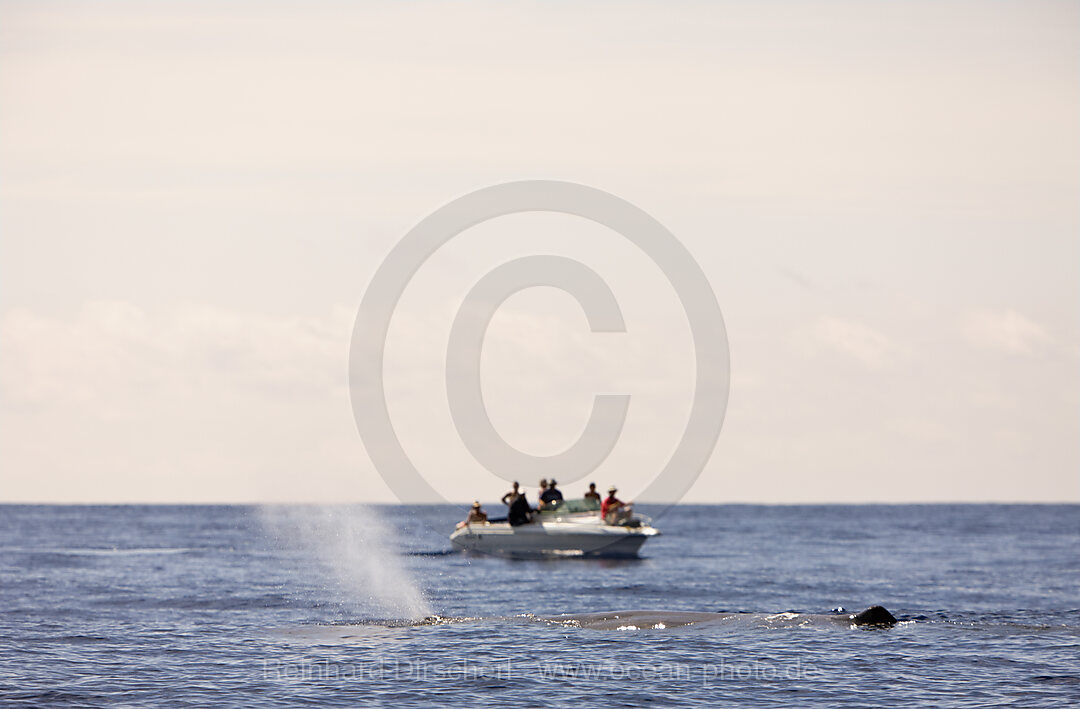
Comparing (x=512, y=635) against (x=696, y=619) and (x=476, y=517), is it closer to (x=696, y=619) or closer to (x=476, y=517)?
(x=696, y=619)

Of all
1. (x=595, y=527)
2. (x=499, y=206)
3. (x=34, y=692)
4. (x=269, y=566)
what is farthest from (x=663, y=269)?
(x=34, y=692)

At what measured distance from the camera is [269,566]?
156 ft

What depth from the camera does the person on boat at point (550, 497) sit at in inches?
1934

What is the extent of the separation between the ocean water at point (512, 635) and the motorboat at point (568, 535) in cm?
89

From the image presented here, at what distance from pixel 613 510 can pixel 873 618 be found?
20.9 metres

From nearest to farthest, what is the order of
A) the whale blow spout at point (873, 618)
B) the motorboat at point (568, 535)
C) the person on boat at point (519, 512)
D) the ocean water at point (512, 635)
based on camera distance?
the ocean water at point (512, 635), the whale blow spout at point (873, 618), the motorboat at point (568, 535), the person on boat at point (519, 512)

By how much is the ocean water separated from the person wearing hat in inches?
76.2

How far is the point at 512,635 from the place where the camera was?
27422 millimetres

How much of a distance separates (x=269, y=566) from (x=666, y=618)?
2276cm

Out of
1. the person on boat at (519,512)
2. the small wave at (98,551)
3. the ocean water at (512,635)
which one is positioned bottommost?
the ocean water at (512,635)

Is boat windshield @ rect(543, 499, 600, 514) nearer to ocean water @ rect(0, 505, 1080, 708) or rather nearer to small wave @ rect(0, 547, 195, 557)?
ocean water @ rect(0, 505, 1080, 708)

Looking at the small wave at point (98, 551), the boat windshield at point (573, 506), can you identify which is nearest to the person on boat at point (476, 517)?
the boat windshield at point (573, 506)

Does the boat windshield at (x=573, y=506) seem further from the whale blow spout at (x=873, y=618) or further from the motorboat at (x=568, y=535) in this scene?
the whale blow spout at (x=873, y=618)

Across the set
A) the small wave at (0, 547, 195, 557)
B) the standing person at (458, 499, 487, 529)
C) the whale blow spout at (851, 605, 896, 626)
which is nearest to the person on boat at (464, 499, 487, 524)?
the standing person at (458, 499, 487, 529)
